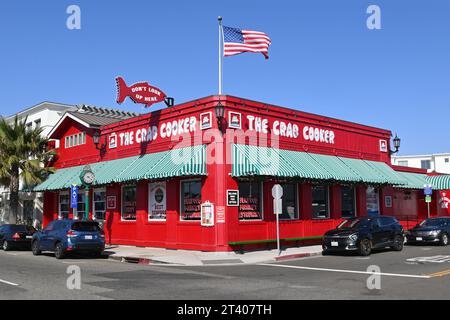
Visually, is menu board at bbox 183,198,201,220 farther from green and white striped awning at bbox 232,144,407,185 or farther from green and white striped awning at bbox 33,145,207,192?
green and white striped awning at bbox 232,144,407,185

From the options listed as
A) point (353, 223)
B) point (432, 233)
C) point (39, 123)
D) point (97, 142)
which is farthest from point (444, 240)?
point (39, 123)

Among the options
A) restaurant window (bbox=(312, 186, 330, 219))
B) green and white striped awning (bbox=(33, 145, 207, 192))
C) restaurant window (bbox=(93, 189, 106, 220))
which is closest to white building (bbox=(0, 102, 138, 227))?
green and white striped awning (bbox=(33, 145, 207, 192))

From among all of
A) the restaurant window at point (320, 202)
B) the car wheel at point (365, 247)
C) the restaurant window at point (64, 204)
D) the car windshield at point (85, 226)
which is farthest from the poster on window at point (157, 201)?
the restaurant window at point (64, 204)

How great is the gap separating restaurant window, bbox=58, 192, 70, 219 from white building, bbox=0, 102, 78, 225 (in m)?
5.00

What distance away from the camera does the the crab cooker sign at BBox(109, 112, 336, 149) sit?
21766 mm

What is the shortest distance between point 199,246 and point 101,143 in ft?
34.8

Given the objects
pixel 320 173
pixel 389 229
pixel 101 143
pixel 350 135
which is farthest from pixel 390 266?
pixel 101 143

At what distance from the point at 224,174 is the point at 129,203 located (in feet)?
23.2

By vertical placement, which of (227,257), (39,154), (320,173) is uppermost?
(39,154)

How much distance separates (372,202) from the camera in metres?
29.3

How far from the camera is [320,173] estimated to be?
23297 millimetres

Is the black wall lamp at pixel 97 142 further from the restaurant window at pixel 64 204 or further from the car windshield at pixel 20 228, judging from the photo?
the car windshield at pixel 20 228

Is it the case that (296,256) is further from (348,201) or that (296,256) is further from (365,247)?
(348,201)
